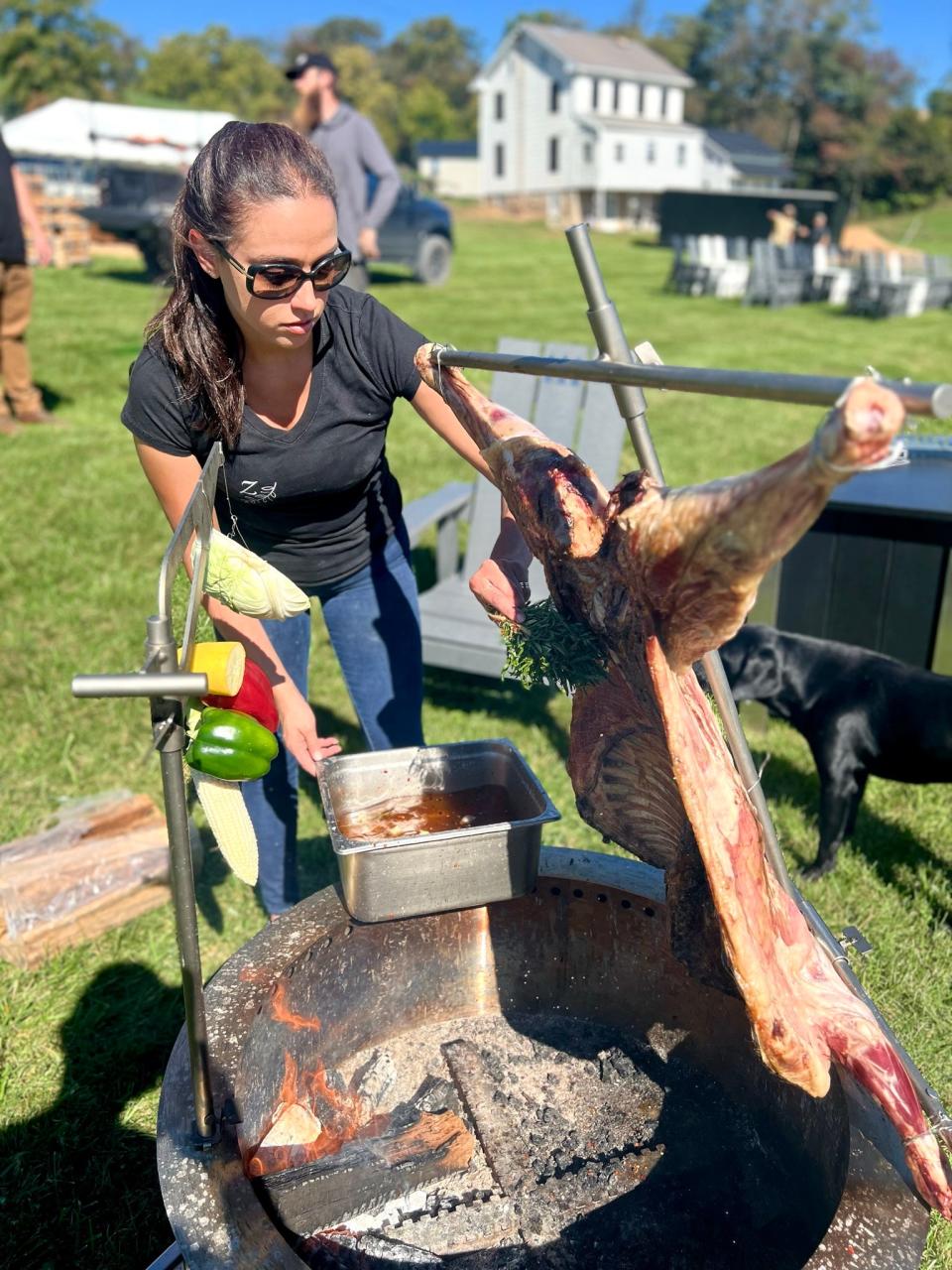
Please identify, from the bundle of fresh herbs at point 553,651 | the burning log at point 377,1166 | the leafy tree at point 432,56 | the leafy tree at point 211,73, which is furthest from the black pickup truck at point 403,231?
the leafy tree at point 432,56

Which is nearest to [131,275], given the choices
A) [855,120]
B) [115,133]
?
[115,133]

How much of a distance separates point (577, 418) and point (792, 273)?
57.6 feet

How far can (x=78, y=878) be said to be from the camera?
11.6 feet

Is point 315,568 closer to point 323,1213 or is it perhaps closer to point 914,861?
point 323,1213

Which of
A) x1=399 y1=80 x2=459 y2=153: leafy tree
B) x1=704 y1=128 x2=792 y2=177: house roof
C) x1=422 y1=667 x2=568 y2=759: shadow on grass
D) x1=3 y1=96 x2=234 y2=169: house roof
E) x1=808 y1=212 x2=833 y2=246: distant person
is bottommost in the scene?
x1=422 y1=667 x2=568 y2=759: shadow on grass

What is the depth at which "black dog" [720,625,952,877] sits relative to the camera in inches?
139

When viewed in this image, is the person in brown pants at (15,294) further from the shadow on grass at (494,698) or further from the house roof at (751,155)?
the house roof at (751,155)

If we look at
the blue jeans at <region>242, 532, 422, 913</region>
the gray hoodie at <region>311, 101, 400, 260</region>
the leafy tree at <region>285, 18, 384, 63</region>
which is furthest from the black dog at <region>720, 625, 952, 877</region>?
A: the leafy tree at <region>285, 18, 384, 63</region>

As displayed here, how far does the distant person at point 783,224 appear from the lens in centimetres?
2888

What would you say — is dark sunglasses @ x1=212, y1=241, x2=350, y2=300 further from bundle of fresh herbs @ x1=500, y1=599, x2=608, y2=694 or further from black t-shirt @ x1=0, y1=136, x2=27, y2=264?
black t-shirt @ x1=0, y1=136, x2=27, y2=264

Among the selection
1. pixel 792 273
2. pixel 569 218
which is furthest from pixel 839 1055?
pixel 569 218

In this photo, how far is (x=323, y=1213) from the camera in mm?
1901

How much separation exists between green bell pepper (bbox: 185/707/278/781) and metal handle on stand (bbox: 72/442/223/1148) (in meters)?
0.05

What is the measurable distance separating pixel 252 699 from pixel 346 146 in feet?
23.3
